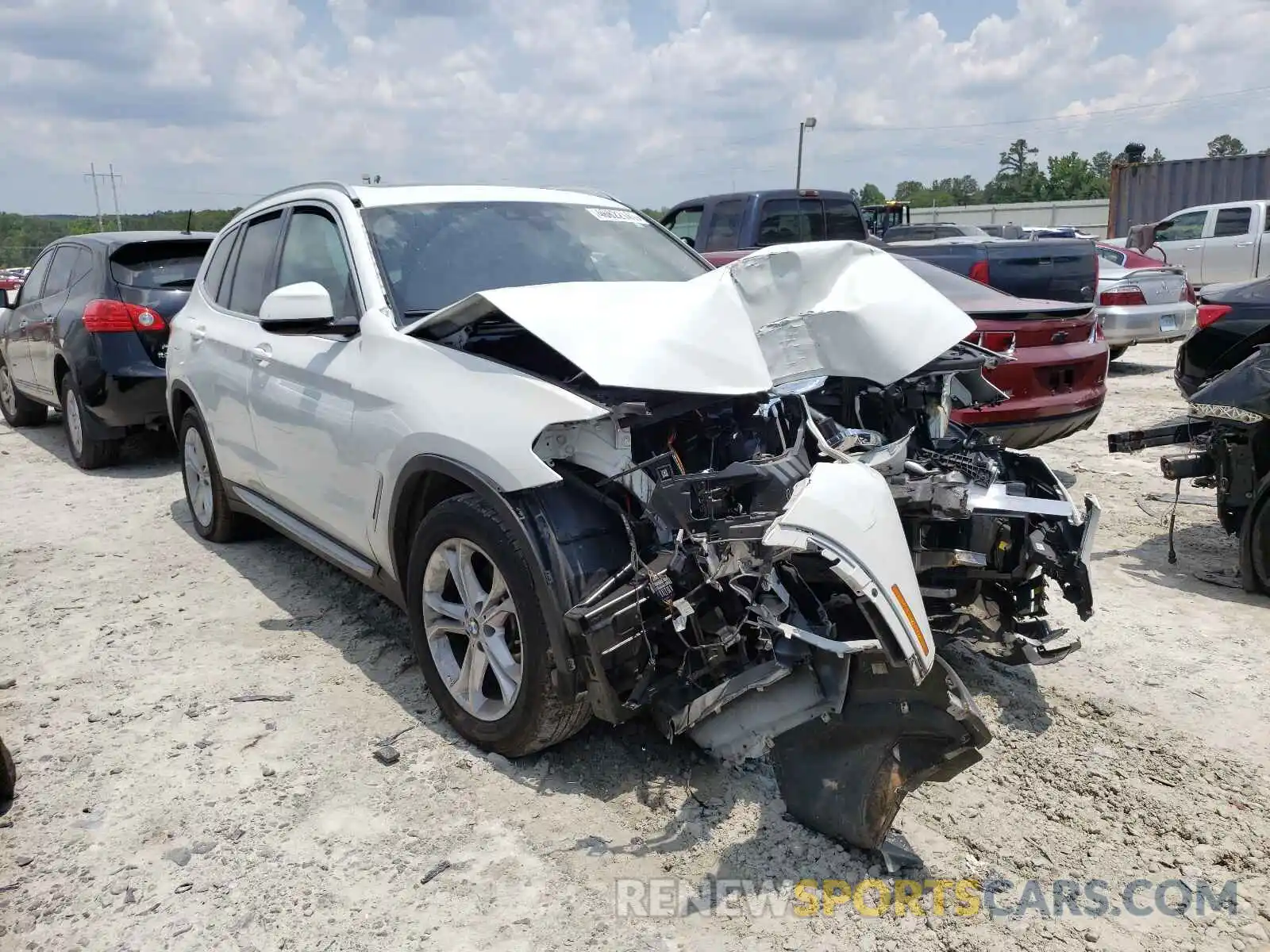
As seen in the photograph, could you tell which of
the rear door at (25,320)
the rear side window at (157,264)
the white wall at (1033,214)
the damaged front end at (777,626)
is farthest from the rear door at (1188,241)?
the white wall at (1033,214)

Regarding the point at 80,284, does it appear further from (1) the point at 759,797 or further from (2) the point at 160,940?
(1) the point at 759,797

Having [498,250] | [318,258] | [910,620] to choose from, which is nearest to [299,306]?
[318,258]

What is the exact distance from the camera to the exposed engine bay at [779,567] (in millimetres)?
2664

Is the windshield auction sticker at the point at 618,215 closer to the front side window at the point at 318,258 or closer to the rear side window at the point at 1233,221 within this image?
the front side window at the point at 318,258

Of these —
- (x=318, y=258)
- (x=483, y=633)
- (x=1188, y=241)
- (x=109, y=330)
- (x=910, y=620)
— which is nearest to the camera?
(x=910, y=620)

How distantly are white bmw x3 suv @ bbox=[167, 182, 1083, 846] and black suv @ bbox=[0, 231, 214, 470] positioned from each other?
4107mm

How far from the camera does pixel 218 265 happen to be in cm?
558

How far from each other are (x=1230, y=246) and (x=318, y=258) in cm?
1855

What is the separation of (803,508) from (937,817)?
1.18 metres

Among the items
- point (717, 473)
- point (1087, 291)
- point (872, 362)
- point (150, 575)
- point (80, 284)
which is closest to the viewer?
point (717, 473)

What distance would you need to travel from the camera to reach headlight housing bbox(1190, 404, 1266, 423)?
462cm

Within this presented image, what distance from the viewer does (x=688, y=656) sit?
2.94m

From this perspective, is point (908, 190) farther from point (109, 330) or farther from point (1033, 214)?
point (109, 330)

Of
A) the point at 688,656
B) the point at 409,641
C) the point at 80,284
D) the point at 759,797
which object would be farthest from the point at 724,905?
the point at 80,284
